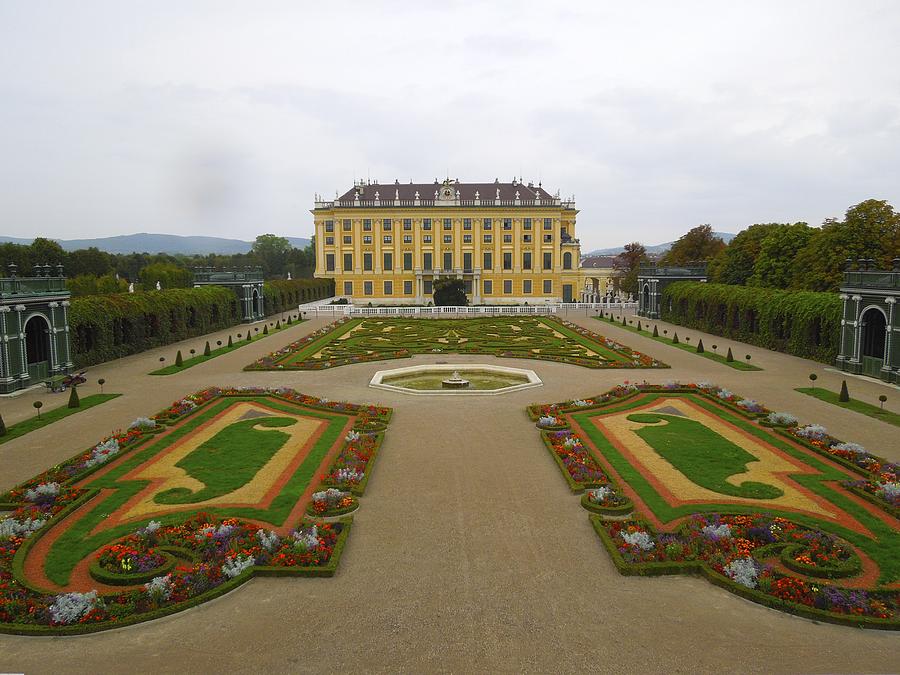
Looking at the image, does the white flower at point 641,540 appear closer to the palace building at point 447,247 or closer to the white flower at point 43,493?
the white flower at point 43,493

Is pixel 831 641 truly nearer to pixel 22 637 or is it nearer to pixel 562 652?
pixel 562 652

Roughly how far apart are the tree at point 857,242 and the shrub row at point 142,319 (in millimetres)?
48068

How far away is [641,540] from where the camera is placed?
1218 centimetres

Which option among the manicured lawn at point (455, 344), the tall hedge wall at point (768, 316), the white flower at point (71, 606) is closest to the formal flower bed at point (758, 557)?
the white flower at point (71, 606)

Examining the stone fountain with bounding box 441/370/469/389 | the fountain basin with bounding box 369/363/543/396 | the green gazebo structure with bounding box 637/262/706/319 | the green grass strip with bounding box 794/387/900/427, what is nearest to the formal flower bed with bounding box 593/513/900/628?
the green grass strip with bounding box 794/387/900/427

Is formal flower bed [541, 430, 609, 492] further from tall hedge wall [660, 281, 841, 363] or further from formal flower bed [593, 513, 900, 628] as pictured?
tall hedge wall [660, 281, 841, 363]

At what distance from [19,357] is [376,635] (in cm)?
2692

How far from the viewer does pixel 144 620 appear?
9945 mm

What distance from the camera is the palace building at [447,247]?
8681 cm

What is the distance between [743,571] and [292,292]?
221 ft

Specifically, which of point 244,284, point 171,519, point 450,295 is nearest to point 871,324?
point 171,519

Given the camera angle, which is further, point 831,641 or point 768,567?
point 768,567

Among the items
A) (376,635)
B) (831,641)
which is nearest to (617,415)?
(831,641)

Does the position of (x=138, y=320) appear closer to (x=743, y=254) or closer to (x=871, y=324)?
(x=871, y=324)
